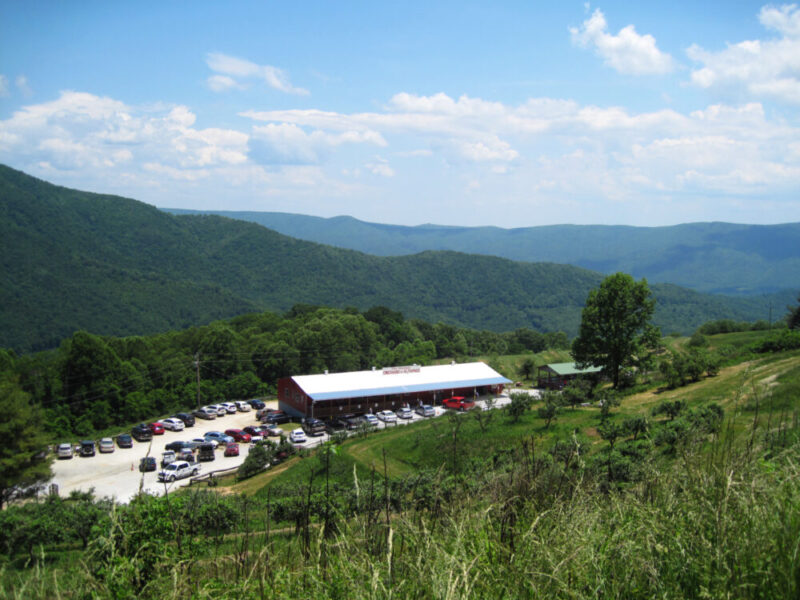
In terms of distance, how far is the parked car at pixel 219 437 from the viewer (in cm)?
3559

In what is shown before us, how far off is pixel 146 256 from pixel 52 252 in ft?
160

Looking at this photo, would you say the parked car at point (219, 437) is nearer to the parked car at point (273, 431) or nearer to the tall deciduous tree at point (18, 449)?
the parked car at point (273, 431)

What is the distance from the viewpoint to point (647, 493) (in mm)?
4660

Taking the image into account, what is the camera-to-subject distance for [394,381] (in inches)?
1714

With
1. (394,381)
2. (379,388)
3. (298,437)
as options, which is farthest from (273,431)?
(394,381)

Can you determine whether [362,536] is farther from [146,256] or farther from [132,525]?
[146,256]

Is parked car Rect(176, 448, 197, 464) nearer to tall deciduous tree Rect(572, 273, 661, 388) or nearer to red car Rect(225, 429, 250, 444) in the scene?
red car Rect(225, 429, 250, 444)

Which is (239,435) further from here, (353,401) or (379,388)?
(379,388)

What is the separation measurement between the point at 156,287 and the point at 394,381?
3863 inches

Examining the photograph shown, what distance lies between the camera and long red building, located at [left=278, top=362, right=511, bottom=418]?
40.2 meters

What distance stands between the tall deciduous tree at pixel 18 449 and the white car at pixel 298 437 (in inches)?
509

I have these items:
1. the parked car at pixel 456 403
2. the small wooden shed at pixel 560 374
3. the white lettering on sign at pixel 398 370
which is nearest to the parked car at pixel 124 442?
the white lettering on sign at pixel 398 370

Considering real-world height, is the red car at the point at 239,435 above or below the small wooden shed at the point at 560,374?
below

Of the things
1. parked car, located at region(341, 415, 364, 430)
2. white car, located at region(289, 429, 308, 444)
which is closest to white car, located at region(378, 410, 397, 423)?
parked car, located at region(341, 415, 364, 430)
